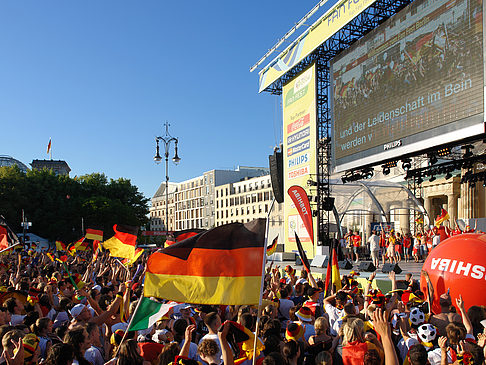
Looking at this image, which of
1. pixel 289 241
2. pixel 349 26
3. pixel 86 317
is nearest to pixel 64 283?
pixel 86 317

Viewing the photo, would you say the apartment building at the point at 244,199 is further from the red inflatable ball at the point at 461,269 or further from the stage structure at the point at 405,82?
the red inflatable ball at the point at 461,269

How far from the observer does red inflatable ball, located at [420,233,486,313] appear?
7898 millimetres

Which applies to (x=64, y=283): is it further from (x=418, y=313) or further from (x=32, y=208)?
(x=32, y=208)

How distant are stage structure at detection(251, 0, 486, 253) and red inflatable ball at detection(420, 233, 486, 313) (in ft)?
20.8

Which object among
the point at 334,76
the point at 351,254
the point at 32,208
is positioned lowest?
the point at 351,254

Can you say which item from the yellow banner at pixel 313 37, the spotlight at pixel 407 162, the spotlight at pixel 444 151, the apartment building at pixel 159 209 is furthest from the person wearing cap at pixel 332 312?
the apartment building at pixel 159 209

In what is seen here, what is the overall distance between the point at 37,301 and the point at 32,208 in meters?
53.9

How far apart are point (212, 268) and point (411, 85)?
13687 millimetres

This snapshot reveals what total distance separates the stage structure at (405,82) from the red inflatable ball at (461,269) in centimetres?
636

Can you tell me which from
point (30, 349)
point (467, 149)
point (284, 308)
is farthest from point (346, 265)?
point (30, 349)

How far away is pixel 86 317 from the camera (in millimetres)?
6254

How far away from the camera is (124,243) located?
11.9 metres

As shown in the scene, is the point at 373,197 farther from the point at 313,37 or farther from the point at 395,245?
the point at 313,37

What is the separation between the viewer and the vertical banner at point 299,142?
28781 millimetres
